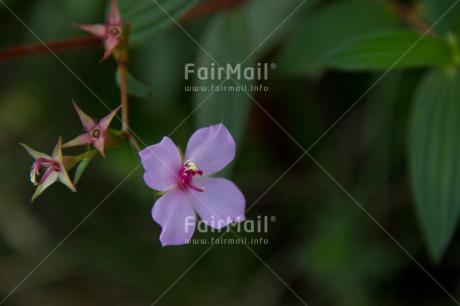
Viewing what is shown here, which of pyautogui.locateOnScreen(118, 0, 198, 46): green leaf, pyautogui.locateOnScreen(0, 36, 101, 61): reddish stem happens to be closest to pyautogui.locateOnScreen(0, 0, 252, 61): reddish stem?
pyautogui.locateOnScreen(0, 36, 101, 61): reddish stem

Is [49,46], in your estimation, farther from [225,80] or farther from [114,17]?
[225,80]

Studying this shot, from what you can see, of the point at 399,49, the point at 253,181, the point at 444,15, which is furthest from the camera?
the point at 253,181

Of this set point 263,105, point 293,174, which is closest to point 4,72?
point 263,105

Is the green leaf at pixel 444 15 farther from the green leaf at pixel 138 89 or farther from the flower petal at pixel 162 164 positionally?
the flower petal at pixel 162 164

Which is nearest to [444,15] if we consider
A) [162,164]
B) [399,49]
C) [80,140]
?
[399,49]

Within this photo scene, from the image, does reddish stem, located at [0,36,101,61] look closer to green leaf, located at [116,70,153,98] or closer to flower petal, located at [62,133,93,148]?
green leaf, located at [116,70,153,98]
